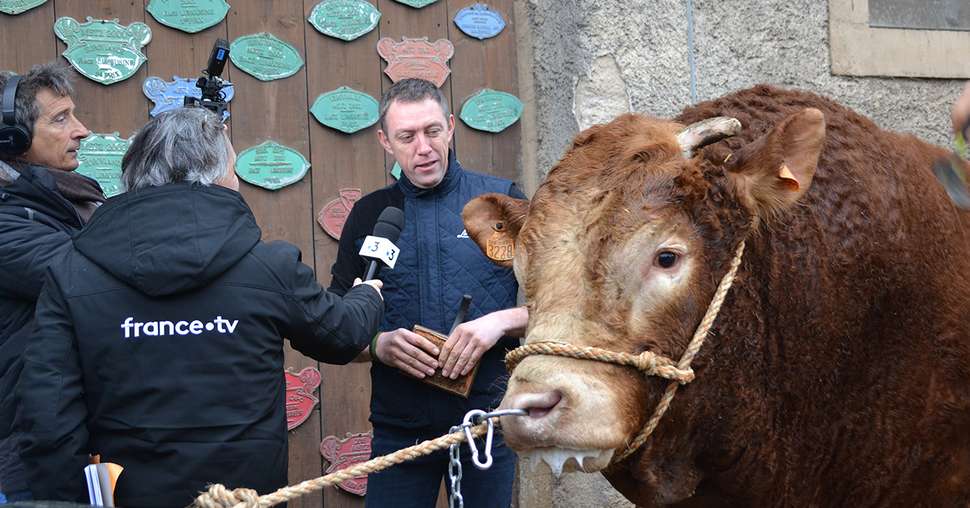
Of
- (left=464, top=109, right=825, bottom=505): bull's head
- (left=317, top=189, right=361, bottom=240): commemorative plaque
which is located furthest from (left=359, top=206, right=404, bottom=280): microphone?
(left=317, top=189, right=361, bottom=240): commemorative plaque

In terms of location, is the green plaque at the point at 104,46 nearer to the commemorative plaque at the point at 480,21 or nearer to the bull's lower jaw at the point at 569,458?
the commemorative plaque at the point at 480,21

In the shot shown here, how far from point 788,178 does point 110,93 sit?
2.91 m

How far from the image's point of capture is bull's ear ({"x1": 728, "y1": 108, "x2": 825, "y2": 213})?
2.61 meters

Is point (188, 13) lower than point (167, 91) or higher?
higher

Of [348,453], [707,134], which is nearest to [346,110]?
[348,453]

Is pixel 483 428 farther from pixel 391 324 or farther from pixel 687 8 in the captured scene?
pixel 687 8

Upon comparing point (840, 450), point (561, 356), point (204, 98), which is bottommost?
point (840, 450)

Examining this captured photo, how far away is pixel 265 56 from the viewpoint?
4531mm

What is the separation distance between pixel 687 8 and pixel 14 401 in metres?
3.29

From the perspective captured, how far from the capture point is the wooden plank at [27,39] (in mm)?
4203

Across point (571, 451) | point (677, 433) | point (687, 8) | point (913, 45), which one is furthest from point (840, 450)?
point (913, 45)

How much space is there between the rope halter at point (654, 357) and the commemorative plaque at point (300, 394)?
2.12 m

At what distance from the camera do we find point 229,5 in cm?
450

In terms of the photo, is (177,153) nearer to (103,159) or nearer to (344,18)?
(103,159)
